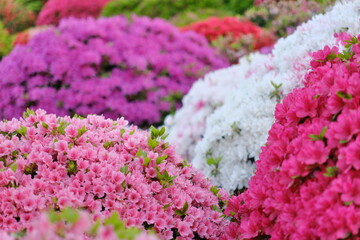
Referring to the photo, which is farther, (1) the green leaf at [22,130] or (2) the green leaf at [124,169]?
(1) the green leaf at [22,130]

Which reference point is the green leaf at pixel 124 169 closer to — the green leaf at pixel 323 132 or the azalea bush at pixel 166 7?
the green leaf at pixel 323 132

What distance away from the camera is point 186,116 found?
5.34m

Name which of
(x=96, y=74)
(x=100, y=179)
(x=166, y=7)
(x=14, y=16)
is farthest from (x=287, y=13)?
(x=14, y=16)

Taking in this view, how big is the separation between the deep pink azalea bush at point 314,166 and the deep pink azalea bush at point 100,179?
0.31 metres

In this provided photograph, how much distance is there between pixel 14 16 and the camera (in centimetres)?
1391

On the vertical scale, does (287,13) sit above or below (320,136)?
below

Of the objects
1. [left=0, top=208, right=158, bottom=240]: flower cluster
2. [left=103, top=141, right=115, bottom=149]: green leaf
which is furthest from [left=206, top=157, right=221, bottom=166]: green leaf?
[left=0, top=208, right=158, bottom=240]: flower cluster

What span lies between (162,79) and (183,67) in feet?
1.48

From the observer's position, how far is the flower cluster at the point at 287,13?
22.6ft

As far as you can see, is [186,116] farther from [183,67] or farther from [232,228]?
[232,228]

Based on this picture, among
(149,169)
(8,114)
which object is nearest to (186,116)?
(8,114)

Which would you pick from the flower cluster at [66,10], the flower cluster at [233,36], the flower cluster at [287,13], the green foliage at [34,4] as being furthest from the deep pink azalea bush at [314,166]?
the green foliage at [34,4]

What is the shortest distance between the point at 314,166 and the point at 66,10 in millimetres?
12963

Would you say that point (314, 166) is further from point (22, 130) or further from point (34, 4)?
point (34, 4)
